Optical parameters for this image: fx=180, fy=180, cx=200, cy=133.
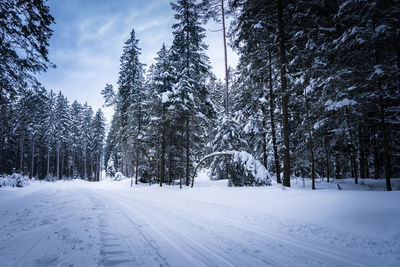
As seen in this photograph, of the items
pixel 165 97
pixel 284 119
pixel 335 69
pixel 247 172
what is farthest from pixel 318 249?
pixel 165 97

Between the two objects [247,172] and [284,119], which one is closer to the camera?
[284,119]

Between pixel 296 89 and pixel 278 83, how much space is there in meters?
4.71

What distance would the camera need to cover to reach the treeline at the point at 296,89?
324 inches

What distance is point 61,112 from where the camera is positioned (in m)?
41.1

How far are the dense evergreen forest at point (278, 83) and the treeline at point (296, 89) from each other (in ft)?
0.23

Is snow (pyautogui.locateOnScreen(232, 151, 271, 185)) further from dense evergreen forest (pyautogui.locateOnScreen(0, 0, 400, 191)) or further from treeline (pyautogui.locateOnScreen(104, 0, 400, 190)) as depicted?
treeline (pyautogui.locateOnScreen(104, 0, 400, 190))

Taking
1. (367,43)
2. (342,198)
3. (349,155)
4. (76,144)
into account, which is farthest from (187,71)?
(76,144)

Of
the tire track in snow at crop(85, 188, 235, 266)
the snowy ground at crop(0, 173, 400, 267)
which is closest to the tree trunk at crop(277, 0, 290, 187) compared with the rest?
the snowy ground at crop(0, 173, 400, 267)

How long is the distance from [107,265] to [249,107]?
17163 millimetres

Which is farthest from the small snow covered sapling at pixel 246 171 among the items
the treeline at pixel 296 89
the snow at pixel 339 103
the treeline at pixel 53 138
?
the treeline at pixel 53 138

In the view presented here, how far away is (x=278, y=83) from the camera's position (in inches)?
541

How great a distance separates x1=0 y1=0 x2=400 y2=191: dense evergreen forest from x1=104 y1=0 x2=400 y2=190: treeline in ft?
0.23

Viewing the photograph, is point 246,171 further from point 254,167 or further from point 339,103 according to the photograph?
point 339,103

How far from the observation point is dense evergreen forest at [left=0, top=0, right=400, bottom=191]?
325 inches
